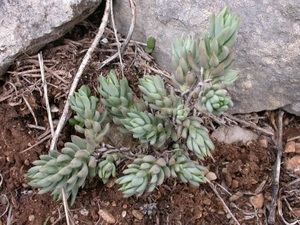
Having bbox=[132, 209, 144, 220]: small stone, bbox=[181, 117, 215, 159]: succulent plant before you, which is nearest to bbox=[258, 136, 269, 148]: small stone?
bbox=[181, 117, 215, 159]: succulent plant

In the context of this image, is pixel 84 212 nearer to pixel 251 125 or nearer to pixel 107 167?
pixel 107 167

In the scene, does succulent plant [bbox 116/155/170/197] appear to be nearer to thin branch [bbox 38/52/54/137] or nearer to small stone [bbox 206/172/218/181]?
small stone [bbox 206/172/218/181]

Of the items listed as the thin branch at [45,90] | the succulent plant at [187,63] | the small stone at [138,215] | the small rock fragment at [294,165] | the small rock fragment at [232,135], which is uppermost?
the succulent plant at [187,63]

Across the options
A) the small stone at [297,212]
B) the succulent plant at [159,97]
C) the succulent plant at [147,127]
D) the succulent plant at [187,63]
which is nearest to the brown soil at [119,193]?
the small stone at [297,212]

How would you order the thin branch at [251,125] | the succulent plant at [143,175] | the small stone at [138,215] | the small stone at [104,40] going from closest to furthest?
the succulent plant at [143,175]
the small stone at [138,215]
the thin branch at [251,125]
the small stone at [104,40]

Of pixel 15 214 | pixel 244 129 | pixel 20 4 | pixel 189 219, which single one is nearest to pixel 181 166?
pixel 189 219

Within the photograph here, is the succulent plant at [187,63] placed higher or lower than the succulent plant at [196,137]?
higher

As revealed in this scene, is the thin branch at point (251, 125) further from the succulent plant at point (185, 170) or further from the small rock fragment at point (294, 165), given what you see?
the succulent plant at point (185, 170)
